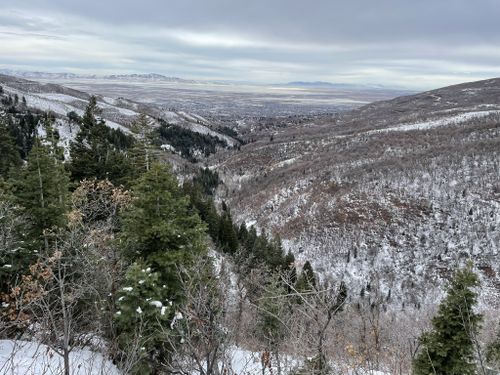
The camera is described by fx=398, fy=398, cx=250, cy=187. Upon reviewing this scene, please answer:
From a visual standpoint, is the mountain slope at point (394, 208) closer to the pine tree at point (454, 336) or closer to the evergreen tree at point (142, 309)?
the pine tree at point (454, 336)

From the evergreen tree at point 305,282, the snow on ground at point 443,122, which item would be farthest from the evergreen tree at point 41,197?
the snow on ground at point 443,122

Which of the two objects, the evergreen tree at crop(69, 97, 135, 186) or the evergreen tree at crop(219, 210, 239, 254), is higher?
the evergreen tree at crop(69, 97, 135, 186)

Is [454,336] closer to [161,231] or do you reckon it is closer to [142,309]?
[142,309]

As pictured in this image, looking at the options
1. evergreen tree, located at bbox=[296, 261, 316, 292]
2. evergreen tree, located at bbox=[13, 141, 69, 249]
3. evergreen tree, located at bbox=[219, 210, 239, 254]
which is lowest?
evergreen tree, located at bbox=[219, 210, 239, 254]

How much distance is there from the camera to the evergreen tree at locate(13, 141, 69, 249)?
1611cm

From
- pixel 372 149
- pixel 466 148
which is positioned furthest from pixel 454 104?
pixel 466 148

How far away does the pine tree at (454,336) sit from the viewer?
422 inches

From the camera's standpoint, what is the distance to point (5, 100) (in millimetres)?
104062

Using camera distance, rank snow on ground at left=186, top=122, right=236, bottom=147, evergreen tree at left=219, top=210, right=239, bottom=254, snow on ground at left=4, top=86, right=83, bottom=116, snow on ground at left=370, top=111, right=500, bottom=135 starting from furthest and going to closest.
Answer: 1. snow on ground at left=186, top=122, right=236, bottom=147
2. snow on ground at left=4, top=86, right=83, bottom=116
3. snow on ground at left=370, top=111, right=500, bottom=135
4. evergreen tree at left=219, top=210, right=239, bottom=254

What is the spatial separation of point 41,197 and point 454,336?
621 inches

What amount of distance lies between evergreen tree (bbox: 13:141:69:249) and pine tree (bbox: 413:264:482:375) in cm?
1373

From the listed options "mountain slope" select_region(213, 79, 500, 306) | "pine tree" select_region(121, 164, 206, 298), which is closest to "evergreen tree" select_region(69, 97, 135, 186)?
"pine tree" select_region(121, 164, 206, 298)

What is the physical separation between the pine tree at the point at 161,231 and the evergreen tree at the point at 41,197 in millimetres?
4287

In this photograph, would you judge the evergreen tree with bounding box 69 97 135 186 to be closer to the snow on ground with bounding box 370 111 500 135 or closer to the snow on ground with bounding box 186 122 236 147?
the snow on ground with bounding box 370 111 500 135
